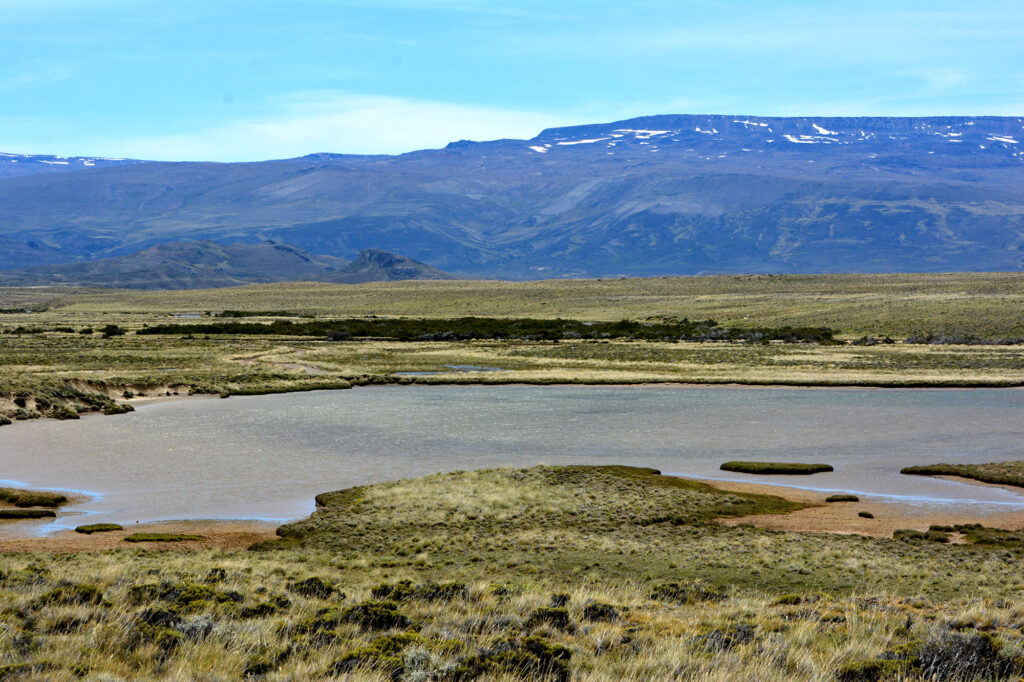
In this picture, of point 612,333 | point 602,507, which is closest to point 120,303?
point 612,333

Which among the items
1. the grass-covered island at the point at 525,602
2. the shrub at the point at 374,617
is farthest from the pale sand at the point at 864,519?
the shrub at the point at 374,617

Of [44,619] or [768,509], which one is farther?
[768,509]

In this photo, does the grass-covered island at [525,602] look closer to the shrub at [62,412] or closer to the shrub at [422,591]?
the shrub at [422,591]

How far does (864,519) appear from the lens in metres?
23.0

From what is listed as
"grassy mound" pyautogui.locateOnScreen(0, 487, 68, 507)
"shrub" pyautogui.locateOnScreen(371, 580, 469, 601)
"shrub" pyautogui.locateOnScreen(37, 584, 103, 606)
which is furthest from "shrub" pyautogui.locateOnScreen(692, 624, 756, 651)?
"grassy mound" pyautogui.locateOnScreen(0, 487, 68, 507)

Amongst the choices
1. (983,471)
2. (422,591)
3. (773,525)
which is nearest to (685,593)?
(422,591)

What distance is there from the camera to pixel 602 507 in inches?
936

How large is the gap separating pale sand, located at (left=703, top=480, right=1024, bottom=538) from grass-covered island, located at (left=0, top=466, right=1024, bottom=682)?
110 cm

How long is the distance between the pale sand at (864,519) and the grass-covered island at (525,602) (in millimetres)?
1095

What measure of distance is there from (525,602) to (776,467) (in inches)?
741

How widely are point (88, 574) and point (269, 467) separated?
16060 millimetres

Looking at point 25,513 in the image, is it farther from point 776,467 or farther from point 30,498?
point 776,467

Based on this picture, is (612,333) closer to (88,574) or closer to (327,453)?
(327,453)

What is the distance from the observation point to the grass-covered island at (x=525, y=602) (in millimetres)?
9906
